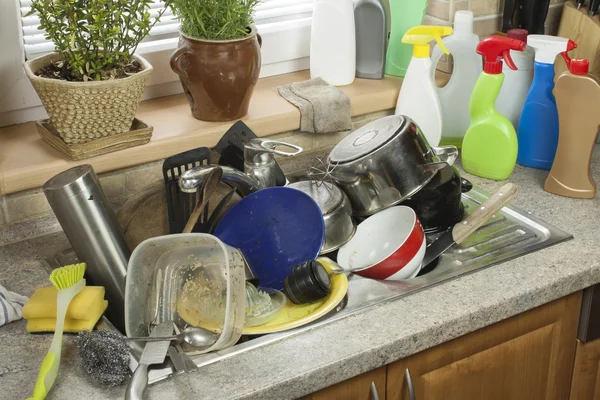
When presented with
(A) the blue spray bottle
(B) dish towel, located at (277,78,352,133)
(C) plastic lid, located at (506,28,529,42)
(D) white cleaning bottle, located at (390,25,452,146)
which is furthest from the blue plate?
(C) plastic lid, located at (506,28,529,42)

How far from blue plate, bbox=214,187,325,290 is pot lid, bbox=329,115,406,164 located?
0.52 feet

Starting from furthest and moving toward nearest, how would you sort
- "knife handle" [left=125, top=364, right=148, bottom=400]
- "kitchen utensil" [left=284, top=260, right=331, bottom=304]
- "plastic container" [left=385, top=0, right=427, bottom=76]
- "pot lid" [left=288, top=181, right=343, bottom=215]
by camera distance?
1. "plastic container" [left=385, top=0, right=427, bottom=76]
2. "pot lid" [left=288, top=181, right=343, bottom=215]
3. "kitchen utensil" [left=284, top=260, right=331, bottom=304]
4. "knife handle" [left=125, top=364, right=148, bottom=400]

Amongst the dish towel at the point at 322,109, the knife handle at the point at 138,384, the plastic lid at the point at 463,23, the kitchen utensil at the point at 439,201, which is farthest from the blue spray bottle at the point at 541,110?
the knife handle at the point at 138,384

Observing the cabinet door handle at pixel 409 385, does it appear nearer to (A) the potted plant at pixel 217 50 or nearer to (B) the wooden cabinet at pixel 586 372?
(B) the wooden cabinet at pixel 586 372

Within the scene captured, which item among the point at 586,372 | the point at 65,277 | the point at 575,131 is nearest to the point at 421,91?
the point at 575,131

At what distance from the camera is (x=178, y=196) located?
56.9 inches

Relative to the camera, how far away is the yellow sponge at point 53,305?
1213 mm

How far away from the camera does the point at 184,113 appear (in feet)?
5.63

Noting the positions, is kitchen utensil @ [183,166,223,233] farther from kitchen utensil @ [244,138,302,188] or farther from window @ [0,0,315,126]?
window @ [0,0,315,126]

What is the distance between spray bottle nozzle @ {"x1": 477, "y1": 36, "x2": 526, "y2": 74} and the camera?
5.32 ft

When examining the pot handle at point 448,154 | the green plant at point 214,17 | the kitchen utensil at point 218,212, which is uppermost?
the green plant at point 214,17

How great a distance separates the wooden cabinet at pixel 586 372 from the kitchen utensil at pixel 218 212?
69 cm

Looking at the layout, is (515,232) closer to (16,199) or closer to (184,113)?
(184,113)

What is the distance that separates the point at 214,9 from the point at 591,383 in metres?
1.01
